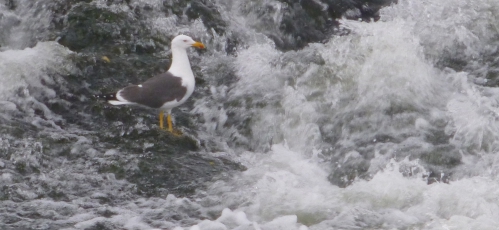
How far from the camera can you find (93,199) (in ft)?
17.9

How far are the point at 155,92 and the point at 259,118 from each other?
93cm

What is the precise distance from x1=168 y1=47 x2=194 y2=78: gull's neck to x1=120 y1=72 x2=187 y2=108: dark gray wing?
0.44 feet

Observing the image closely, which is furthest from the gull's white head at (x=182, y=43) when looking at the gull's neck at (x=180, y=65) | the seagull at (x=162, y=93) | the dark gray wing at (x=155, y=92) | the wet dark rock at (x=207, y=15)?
the wet dark rock at (x=207, y=15)

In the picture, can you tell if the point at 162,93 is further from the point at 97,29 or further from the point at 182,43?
the point at 97,29

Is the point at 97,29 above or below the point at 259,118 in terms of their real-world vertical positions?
above

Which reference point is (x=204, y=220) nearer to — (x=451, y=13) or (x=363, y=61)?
(x=363, y=61)

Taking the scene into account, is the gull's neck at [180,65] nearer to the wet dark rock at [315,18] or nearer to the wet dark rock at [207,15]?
the wet dark rock at [207,15]

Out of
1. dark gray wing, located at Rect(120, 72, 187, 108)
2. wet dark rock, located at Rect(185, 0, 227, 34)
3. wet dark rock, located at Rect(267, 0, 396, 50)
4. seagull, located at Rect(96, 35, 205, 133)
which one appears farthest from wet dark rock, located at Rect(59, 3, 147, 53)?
wet dark rock, located at Rect(267, 0, 396, 50)

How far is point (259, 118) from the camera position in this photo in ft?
22.4

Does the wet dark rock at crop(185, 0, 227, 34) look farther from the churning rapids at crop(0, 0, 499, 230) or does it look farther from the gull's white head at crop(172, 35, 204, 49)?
the gull's white head at crop(172, 35, 204, 49)

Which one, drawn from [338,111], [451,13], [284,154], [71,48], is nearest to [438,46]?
[451,13]

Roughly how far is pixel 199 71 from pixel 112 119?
1.15 m

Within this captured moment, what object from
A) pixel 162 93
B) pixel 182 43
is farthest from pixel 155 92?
pixel 182 43

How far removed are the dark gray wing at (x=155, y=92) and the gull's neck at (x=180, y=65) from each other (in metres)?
0.13
